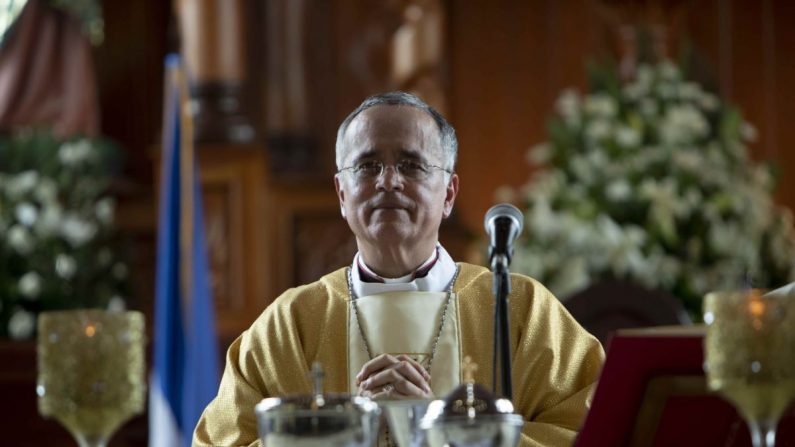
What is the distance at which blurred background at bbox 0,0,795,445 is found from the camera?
255 inches

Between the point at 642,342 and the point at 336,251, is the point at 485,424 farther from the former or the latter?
the point at 336,251

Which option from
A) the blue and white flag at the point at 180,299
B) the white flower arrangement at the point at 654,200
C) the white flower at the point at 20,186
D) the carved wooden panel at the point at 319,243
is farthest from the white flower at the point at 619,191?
the white flower at the point at 20,186

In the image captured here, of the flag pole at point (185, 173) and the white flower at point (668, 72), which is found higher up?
the white flower at point (668, 72)

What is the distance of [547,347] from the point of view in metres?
3.57

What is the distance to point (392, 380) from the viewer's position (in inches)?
121

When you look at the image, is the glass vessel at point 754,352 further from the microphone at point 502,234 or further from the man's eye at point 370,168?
the man's eye at point 370,168

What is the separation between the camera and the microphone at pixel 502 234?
301cm

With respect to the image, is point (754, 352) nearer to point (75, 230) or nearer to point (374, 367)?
point (374, 367)

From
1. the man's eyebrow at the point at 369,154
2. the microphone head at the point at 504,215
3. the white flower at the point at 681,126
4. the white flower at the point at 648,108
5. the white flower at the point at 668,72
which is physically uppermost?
the white flower at the point at 668,72

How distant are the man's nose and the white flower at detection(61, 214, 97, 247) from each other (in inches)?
160

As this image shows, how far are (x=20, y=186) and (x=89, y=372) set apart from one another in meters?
5.33

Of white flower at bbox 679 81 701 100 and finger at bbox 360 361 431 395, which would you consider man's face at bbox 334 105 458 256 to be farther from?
white flower at bbox 679 81 701 100

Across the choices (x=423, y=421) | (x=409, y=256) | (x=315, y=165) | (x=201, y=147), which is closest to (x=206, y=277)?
(x=201, y=147)

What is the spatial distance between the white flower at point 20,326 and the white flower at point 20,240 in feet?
0.99
